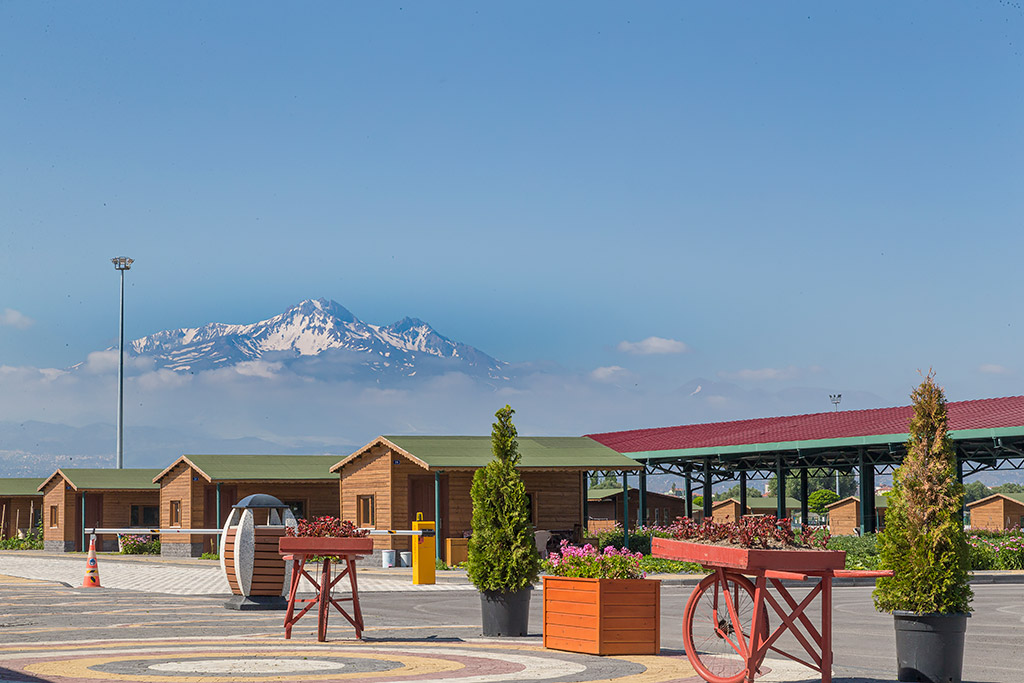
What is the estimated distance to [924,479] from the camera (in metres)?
11.4

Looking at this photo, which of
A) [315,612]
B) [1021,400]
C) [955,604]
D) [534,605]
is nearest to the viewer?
[955,604]

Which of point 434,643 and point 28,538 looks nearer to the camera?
point 434,643

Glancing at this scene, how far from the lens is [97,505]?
59500mm

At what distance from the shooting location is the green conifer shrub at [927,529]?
36.6ft

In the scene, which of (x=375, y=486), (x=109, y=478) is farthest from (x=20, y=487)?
(x=375, y=486)

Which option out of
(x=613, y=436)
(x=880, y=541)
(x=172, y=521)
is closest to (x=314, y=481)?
(x=172, y=521)

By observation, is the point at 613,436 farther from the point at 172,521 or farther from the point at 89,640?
the point at 89,640

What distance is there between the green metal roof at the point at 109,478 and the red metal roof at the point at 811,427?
68.6ft

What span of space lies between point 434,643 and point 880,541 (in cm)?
548

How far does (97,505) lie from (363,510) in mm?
22074

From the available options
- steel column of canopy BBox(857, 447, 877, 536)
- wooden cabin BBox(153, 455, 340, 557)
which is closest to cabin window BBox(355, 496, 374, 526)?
wooden cabin BBox(153, 455, 340, 557)

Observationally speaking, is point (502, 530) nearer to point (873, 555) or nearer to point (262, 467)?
point (873, 555)

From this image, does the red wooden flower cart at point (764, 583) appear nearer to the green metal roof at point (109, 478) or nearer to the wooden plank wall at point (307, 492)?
the wooden plank wall at point (307, 492)

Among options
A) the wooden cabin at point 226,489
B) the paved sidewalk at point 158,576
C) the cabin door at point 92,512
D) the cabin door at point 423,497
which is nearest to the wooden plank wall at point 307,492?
the wooden cabin at point 226,489
